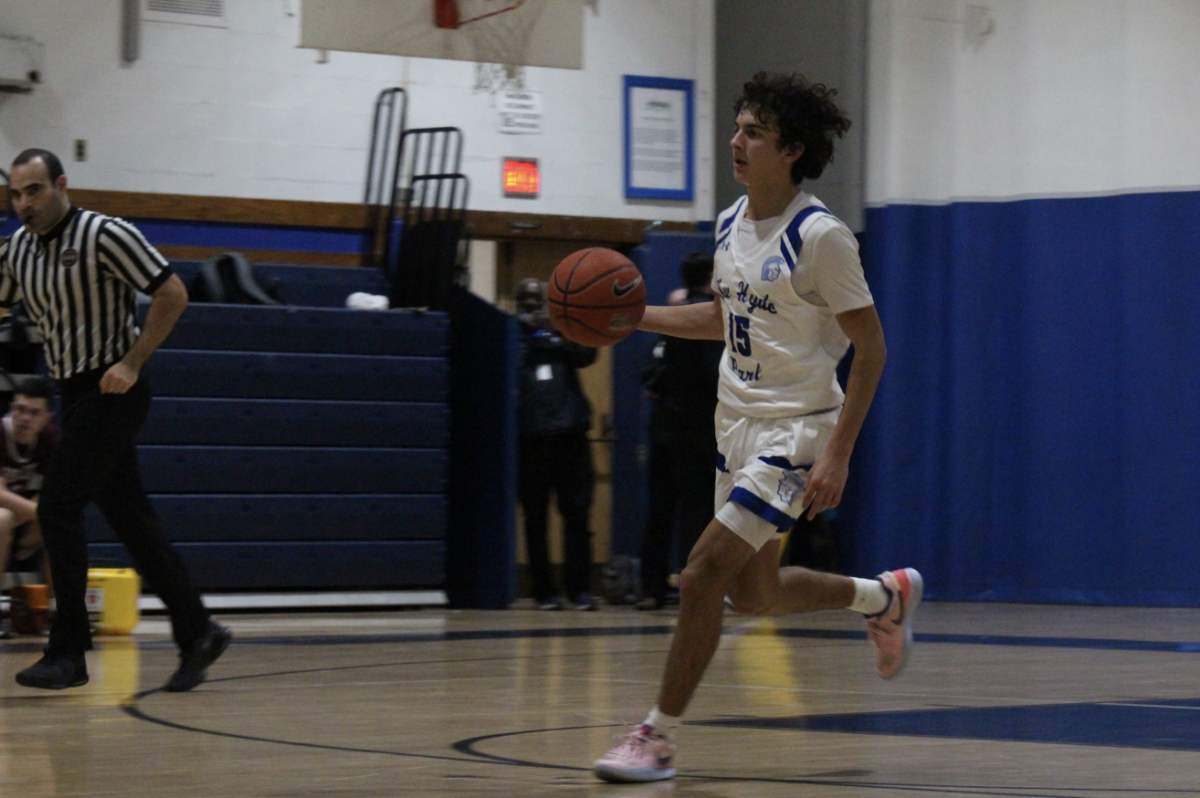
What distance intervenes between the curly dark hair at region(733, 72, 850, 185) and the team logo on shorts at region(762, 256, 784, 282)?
0.83 feet

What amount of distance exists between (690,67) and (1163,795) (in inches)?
371

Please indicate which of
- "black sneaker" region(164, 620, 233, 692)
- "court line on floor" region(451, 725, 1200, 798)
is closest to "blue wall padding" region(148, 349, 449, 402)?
"black sneaker" region(164, 620, 233, 692)

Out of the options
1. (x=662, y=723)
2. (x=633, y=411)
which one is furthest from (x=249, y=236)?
(x=662, y=723)

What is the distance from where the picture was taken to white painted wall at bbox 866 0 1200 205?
36.7 ft

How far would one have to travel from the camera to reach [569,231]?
38.7 ft

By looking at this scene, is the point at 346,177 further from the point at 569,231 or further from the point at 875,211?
the point at 875,211

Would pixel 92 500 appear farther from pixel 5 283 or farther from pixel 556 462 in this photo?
pixel 556 462

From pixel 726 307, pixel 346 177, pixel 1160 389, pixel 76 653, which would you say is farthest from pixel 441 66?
pixel 726 307

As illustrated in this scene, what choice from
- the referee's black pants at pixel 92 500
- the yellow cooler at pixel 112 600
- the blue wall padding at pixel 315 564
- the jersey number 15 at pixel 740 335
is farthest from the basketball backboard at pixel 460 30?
the jersey number 15 at pixel 740 335

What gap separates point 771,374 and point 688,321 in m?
Result: 0.47

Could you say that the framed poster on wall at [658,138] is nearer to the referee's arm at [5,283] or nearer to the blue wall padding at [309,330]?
the blue wall padding at [309,330]

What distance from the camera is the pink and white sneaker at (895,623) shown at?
4833 mm

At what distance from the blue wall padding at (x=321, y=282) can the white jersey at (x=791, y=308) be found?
21.6ft

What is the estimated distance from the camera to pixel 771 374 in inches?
160
